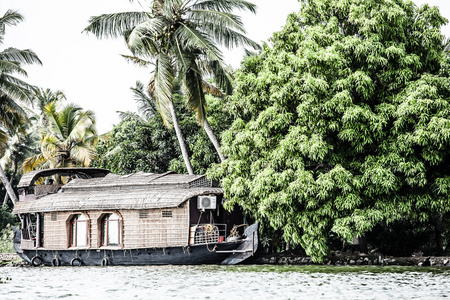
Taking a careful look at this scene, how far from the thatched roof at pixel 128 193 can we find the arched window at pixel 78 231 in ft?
1.94

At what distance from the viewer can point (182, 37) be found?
15773mm

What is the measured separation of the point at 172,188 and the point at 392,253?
6535 millimetres

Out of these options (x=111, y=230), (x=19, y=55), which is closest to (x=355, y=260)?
(x=111, y=230)

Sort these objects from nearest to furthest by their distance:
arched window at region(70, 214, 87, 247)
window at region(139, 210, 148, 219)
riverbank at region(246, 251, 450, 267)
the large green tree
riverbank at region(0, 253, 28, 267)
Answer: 1. the large green tree
2. riverbank at region(246, 251, 450, 267)
3. window at region(139, 210, 148, 219)
4. arched window at region(70, 214, 87, 247)
5. riverbank at region(0, 253, 28, 267)

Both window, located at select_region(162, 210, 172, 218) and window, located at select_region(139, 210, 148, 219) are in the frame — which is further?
window, located at select_region(139, 210, 148, 219)

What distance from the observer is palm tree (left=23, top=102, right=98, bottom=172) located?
2081 cm

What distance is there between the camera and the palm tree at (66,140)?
20812 millimetres

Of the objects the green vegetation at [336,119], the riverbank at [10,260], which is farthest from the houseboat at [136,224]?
the green vegetation at [336,119]

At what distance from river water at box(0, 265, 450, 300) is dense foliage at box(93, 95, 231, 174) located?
6362 millimetres

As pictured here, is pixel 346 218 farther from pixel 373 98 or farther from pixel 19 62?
pixel 19 62

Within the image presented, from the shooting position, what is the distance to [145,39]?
15961 mm

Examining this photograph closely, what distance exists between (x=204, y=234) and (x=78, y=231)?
4.18m

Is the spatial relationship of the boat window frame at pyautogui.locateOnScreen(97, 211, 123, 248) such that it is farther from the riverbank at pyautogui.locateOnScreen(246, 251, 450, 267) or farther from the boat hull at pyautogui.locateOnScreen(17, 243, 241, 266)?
the riverbank at pyautogui.locateOnScreen(246, 251, 450, 267)

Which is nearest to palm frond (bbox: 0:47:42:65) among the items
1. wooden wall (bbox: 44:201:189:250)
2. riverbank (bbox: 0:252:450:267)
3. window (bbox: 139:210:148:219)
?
wooden wall (bbox: 44:201:189:250)
